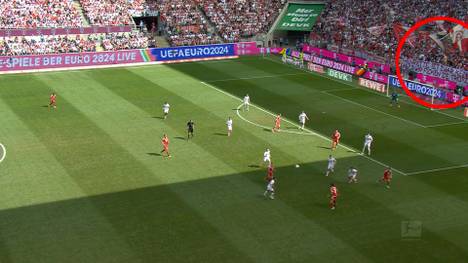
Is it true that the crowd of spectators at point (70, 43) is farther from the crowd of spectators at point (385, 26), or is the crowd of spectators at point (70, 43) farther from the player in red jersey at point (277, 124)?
the player in red jersey at point (277, 124)

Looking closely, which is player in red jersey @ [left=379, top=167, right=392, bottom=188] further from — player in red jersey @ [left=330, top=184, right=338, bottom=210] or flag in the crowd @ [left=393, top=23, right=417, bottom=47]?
flag in the crowd @ [left=393, top=23, right=417, bottom=47]

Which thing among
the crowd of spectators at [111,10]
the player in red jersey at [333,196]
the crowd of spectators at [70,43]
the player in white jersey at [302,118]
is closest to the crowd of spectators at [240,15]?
the crowd of spectators at [111,10]

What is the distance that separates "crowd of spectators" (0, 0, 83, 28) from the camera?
77.6 m

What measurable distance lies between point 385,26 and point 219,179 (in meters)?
49.1

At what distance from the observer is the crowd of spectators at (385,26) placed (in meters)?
69.2

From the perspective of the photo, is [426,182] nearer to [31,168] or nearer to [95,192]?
[95,192]

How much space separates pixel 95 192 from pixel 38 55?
1496 inches

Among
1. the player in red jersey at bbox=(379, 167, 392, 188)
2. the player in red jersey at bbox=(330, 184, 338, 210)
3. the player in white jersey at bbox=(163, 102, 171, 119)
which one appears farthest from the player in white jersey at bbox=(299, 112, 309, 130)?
the player in red jersey at bbox=(330, 184, 338, 210)

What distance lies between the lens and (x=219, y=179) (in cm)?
3741

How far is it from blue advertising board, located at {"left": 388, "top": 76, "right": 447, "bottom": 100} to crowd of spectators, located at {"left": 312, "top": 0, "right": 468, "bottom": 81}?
271 inches

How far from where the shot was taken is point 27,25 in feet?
254

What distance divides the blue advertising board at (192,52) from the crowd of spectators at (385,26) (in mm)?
13508

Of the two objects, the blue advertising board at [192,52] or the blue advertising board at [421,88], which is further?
the blue advertising board at [192,52]

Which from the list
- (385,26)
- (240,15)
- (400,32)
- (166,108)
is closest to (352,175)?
(166,108)
